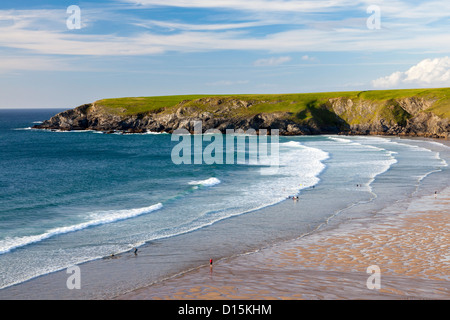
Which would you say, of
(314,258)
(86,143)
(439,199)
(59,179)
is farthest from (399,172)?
(86,143)

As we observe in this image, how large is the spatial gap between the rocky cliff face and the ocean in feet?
155

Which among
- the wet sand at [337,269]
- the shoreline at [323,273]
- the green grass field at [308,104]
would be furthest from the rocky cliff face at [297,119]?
the shoreline at [323,273]

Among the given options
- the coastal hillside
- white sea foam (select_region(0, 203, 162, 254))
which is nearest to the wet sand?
white sea foam (select_region(0, 203, 162, 254))

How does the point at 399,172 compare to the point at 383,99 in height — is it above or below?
below

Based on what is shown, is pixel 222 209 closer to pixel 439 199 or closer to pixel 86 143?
pixel 439 199

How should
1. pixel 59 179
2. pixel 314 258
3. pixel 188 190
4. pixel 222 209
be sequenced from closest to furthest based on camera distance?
1. pixel 314 258
2. pixel 222 209
3. pixel 188 190
4. pixel 59 179

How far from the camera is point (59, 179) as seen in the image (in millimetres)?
52688

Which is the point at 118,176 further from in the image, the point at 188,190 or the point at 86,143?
the point at 86,143

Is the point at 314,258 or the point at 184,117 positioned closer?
the point at 314,258

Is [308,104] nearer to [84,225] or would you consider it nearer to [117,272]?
[84,225]

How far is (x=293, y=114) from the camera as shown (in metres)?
130

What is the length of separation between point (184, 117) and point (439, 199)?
103m

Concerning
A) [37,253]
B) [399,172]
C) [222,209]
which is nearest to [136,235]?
[37,253]
